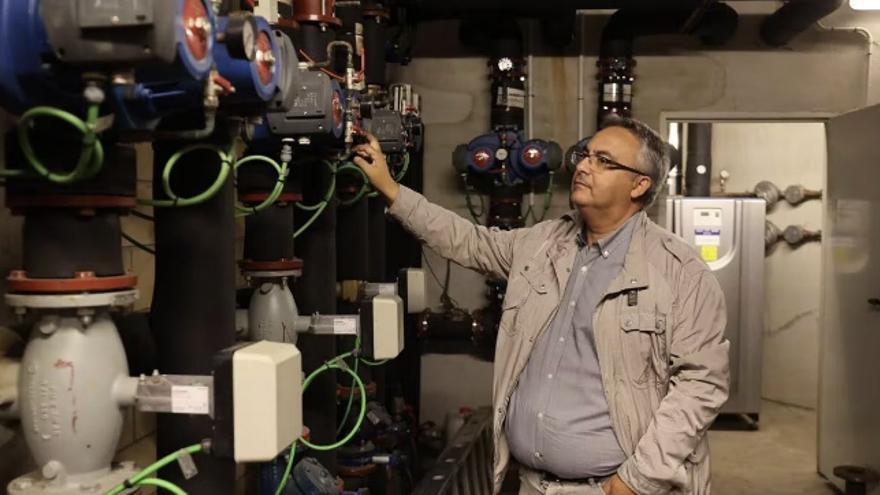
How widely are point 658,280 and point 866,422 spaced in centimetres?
234

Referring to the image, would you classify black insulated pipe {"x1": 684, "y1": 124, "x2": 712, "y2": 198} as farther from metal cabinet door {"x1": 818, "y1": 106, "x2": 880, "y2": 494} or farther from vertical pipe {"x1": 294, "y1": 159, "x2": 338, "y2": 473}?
vertical pipe {"x1": 294, "y1": 159, "x2": 338, "y2": 473}

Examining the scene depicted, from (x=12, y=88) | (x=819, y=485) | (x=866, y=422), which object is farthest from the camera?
(x=819, y=485)

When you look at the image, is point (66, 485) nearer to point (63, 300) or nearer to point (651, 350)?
point (63, 300)

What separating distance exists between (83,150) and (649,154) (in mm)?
1399

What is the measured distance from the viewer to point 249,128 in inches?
52.9

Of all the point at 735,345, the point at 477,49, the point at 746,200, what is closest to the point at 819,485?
the point at 735,345

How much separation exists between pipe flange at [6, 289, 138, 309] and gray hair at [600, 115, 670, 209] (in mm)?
1326

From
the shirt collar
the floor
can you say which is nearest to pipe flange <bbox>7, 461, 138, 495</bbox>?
the shirt collar

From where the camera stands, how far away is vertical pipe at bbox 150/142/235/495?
1294 millimetres

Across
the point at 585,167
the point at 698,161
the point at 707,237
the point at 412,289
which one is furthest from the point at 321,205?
the point at 698,161

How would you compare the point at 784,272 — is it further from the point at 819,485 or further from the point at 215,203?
the point at 215,203

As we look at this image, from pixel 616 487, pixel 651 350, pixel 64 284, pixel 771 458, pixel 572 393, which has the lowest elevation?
pixel 771 458

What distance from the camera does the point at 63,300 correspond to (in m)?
1.00

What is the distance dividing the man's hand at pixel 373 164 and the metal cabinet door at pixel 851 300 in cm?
256
